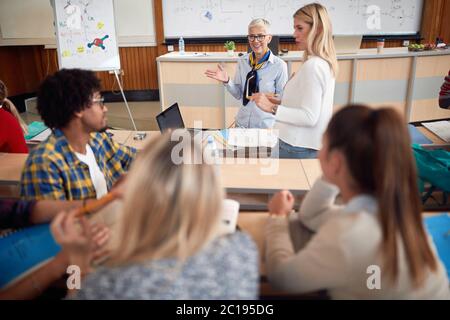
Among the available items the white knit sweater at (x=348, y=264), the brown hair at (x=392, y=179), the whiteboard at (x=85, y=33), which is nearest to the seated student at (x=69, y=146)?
the white knit sweater at (x=348, y=264)

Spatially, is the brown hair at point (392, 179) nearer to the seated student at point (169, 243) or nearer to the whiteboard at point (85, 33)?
the seated student at point (169, 243)

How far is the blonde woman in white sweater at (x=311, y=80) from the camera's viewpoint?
6.55 ft

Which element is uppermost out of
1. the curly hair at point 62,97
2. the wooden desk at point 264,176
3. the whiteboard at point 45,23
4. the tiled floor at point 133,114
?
the whiteboard at point 45,23

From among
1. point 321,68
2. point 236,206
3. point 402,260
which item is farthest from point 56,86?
point 402,260

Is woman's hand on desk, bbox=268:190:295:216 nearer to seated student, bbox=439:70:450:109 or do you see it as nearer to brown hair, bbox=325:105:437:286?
brown hair, bbox=325:105:437:286

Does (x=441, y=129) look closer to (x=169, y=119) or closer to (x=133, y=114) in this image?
(x=169, y=119)

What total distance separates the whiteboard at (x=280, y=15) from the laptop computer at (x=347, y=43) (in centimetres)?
168

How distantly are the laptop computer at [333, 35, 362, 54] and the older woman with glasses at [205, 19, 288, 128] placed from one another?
1975mm

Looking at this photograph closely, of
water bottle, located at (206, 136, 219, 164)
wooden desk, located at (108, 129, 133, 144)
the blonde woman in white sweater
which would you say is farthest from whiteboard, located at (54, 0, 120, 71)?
the blonde woman in white sweater

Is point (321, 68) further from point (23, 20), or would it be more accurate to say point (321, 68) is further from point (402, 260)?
point (23, 20)

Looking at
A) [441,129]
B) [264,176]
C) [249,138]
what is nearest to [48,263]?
[264,176]

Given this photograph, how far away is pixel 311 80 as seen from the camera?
198cm

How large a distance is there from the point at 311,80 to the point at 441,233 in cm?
95

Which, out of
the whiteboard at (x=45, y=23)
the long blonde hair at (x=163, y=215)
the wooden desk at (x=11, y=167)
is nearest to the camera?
the long blonde hair at (x=163, y=215)
